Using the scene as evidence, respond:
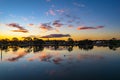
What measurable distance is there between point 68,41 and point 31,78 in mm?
160431

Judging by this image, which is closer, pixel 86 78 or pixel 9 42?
pixel 86 78

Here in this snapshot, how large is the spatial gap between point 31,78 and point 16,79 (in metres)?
1.47

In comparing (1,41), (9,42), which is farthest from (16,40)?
(1,41)

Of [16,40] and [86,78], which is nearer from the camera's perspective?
[86,78]

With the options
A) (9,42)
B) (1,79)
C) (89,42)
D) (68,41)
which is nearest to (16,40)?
(9,42)

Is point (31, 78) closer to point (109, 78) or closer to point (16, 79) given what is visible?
point (16, 79)

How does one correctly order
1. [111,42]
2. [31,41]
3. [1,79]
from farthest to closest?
[31,41]
[111,42]
[1,79]

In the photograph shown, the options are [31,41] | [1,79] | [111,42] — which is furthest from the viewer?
[31,41]

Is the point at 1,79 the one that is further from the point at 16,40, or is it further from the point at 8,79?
the point at 16,40

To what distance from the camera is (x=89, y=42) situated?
16075cm

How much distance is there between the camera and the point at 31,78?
1872cm

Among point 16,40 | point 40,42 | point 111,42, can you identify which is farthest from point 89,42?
point 16,40

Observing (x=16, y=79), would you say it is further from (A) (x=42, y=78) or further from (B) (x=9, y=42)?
(B) (x=9, y=42)

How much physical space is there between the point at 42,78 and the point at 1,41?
505 ft
